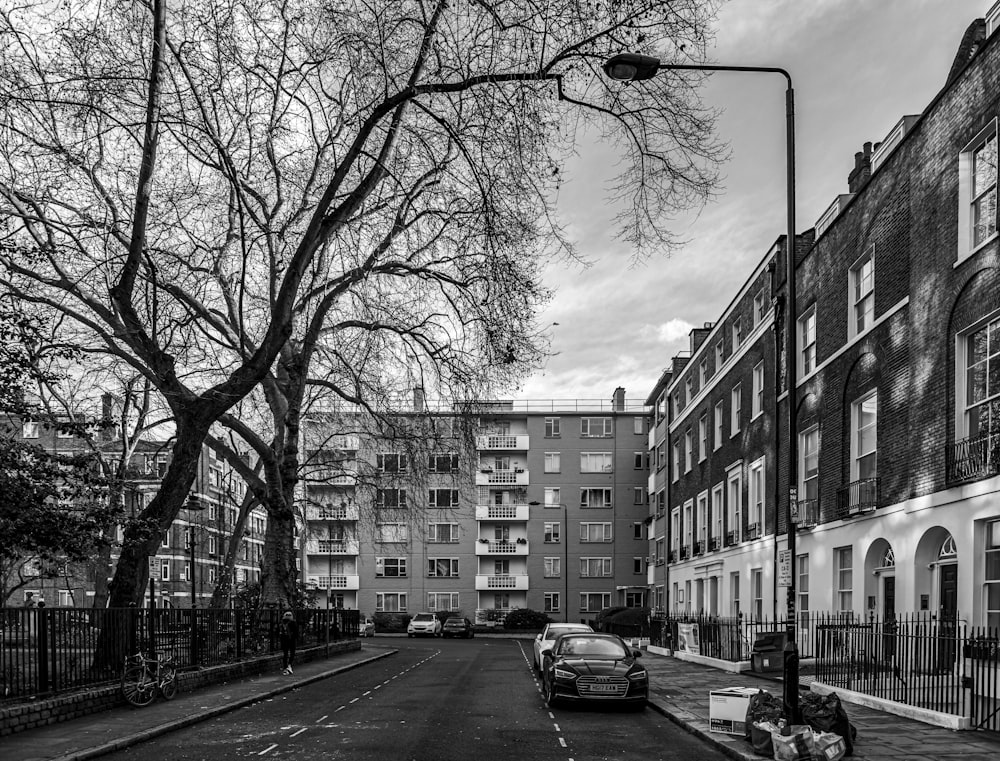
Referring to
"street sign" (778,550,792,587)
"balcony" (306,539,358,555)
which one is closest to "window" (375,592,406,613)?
"balcony" (306,539,358,555)

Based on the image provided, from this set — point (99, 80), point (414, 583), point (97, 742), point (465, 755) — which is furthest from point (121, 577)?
point (414, 583)

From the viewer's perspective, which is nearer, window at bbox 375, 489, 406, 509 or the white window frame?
the white window frame

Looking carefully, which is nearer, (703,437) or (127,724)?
(127,724)

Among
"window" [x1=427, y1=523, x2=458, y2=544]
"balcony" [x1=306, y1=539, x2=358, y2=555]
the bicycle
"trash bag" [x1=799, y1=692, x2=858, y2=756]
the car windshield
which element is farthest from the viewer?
"window" [x1=427, y1=523, x2=458, y2=544]

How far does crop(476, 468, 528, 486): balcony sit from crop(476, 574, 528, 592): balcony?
7.32m

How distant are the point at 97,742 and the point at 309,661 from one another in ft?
64.9

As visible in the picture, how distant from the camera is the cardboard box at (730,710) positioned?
14.5 metres

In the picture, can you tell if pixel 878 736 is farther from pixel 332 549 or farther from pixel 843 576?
pixel 332 549

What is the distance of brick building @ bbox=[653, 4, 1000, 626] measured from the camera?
17359 mm

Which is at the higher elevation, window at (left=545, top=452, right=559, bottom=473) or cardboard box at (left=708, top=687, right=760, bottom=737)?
window at (left=545, top=452, right=559, bottom=473)

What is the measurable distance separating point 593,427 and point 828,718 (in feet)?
228

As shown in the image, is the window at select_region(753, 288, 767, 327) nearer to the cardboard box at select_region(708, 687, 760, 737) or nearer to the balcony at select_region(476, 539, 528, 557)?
the cardboard box at select_region(708, 687, 760, 737)

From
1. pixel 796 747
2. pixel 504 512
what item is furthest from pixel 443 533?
pixel 796 747

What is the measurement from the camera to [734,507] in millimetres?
37625
